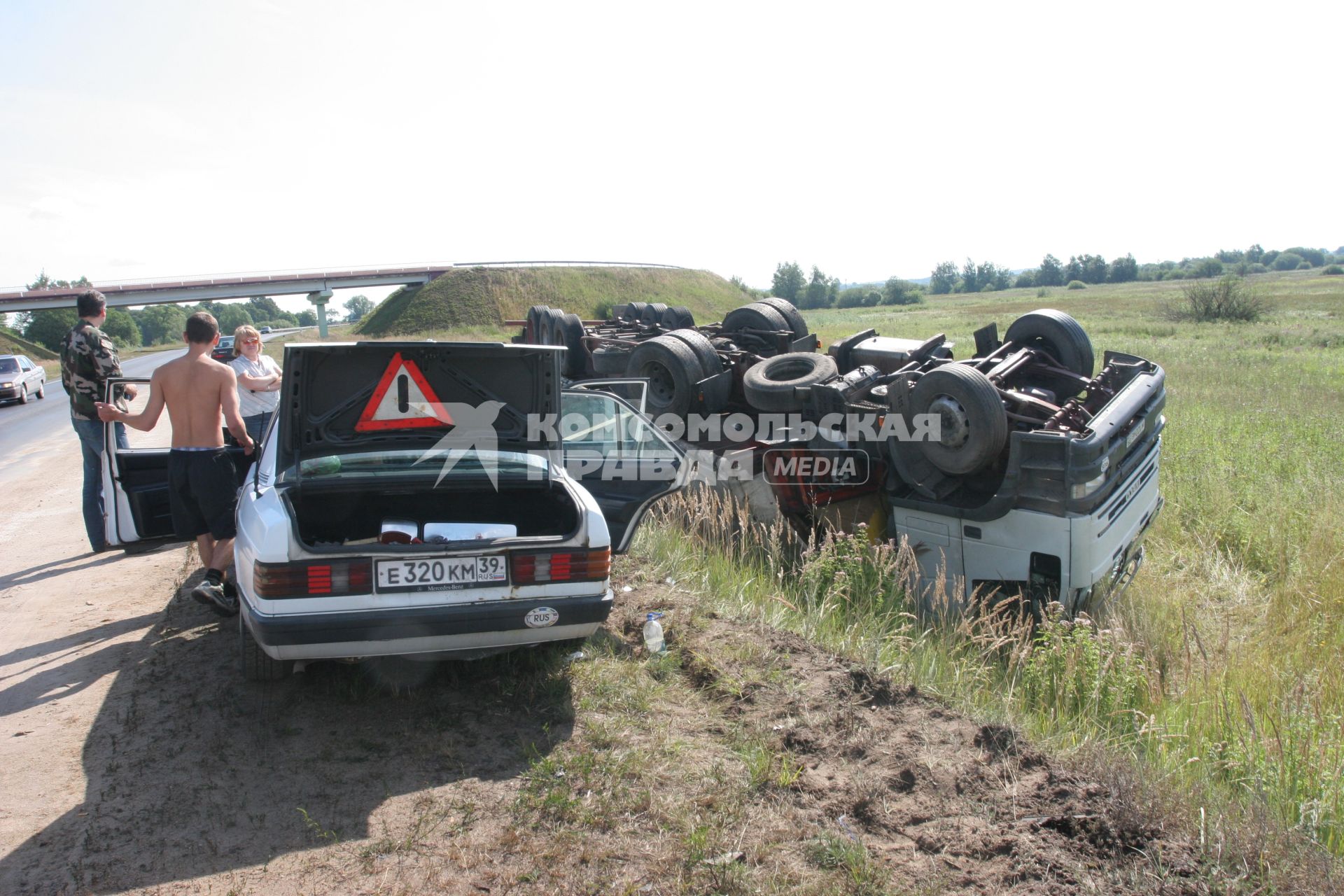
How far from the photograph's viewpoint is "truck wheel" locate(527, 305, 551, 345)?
40.0 feet

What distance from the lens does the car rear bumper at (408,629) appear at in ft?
10.4

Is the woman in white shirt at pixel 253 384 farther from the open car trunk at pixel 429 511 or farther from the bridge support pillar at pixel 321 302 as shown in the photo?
the bridge support pillar at pixel 321 302

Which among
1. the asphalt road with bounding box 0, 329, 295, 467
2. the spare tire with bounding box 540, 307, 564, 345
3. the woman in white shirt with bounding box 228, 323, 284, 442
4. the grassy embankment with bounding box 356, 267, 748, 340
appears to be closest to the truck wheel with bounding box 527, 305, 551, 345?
the spare tire with bounding box 540, 307, 564, 345

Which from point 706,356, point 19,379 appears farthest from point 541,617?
point 19,379

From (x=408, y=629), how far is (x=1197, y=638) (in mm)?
3322

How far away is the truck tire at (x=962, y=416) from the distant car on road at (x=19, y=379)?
888 inches

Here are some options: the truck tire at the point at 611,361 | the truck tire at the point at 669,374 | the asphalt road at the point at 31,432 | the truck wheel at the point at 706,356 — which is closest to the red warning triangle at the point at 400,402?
the truck tire at the point at 669,374

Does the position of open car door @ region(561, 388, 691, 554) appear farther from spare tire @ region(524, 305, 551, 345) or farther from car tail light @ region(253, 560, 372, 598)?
spare tire @ region(524, 305, 551, 345)

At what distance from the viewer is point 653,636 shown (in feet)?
14.3

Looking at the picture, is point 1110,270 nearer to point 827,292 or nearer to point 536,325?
point 827,292

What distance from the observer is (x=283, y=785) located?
10.0 feet

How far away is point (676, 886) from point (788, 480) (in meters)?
3.65

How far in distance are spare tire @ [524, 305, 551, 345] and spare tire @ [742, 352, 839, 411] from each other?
5.77 meters

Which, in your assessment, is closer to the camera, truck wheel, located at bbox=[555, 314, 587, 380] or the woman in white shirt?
the woman in white shirt
